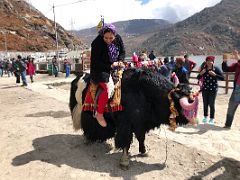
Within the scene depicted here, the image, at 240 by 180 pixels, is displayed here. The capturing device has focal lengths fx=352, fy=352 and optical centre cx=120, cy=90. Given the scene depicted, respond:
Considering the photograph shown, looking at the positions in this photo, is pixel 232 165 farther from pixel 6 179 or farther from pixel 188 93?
pixel 6 179

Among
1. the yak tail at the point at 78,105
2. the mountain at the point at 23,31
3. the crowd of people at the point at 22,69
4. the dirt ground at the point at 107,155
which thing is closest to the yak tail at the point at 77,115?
the yak tail at the point at 78,105

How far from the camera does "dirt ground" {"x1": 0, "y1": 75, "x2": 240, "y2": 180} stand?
4859 millimetres

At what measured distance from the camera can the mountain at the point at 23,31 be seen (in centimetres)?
8631

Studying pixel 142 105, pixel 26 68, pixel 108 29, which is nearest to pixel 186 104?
pixel 142 105

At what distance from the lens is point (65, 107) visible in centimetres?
970

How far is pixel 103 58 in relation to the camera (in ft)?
16.4

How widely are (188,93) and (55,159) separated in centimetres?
222

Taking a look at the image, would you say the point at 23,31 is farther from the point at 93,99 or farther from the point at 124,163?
the point at 124,163

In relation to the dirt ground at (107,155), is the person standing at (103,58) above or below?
above

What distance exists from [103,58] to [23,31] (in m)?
93.6

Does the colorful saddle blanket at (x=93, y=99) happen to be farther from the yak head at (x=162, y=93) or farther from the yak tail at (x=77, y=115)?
the yak tail at (x=77, y=115)

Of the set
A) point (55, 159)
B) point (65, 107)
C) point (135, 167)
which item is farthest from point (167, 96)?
point (65, 107)

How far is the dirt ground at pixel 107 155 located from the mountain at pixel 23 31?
7450cm

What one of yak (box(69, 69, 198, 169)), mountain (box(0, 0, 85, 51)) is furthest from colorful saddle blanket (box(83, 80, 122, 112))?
mountain (box(0, 0, 85, 51))
